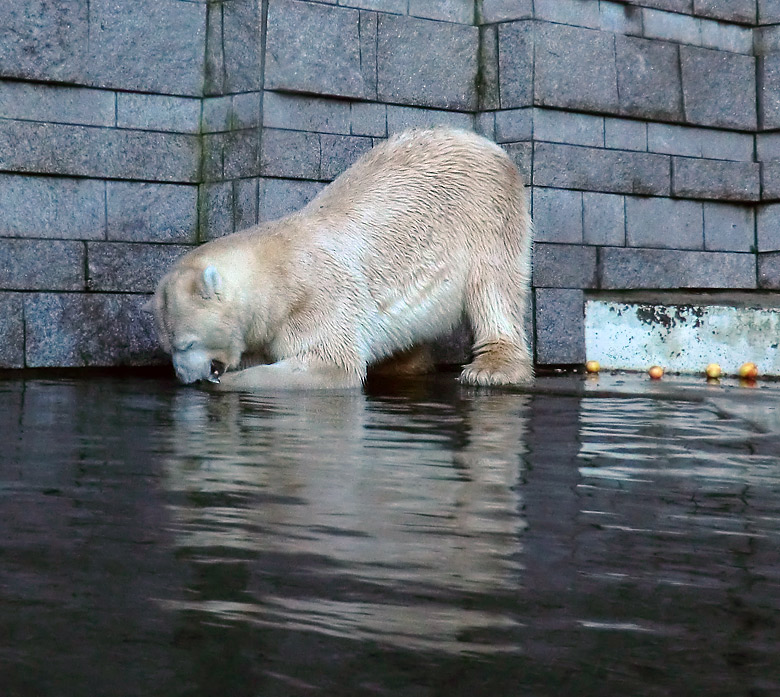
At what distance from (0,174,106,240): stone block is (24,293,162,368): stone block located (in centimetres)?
39

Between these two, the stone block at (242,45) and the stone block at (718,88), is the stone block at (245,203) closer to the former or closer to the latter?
the stone block at (242,45)

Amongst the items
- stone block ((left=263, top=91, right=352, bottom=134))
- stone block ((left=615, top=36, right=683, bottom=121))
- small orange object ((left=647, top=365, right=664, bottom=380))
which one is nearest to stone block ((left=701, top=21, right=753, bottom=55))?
stone block ((left=615, top=36, right=683, bottom=121))

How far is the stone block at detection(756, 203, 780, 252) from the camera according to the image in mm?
9398

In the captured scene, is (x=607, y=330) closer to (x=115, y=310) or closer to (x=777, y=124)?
(x=777, y=124)

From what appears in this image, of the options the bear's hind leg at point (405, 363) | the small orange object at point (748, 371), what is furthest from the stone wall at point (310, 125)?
the small orange object at point (748, 371)

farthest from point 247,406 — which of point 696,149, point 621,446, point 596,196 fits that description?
point 696,149

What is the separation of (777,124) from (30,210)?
16.5 ft

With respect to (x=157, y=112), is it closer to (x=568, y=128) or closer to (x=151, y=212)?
(x=151, y=212)

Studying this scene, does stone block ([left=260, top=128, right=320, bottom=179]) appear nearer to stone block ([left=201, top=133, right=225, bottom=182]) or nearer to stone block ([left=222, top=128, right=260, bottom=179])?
stone block ([left=222, top=128, right=260, bottom=179])

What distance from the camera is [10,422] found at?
4.72m

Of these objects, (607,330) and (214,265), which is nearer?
(214,265)

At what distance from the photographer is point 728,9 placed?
9.19 meters

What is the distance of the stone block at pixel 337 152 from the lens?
8.09 m

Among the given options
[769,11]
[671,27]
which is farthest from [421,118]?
[769,11]
